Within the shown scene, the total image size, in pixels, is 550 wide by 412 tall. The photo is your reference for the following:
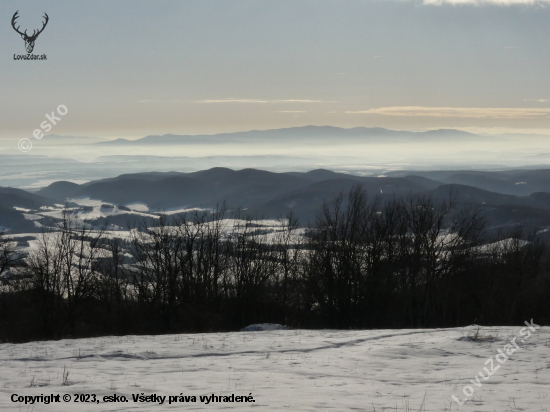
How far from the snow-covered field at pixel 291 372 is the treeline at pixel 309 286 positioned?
21070 mm

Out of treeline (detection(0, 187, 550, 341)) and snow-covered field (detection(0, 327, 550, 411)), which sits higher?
snow-covered field (detection(0, 327, 550, 411))

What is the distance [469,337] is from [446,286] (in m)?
27.5

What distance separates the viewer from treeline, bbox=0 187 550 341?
3997cm

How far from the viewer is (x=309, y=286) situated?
138 feet

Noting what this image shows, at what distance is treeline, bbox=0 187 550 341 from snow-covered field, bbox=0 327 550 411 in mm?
21070

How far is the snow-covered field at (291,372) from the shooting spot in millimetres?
9398

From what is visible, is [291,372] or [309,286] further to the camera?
[309,286]

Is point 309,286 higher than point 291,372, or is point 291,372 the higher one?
point 291,372

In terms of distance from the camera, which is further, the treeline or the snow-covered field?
the treeline

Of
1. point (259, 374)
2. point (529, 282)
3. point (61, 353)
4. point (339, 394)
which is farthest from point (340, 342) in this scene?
point (529, 282)

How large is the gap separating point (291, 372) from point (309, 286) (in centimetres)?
2986

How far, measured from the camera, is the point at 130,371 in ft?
40.9

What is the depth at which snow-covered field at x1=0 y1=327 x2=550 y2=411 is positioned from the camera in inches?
370

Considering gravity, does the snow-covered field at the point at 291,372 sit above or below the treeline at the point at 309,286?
above
